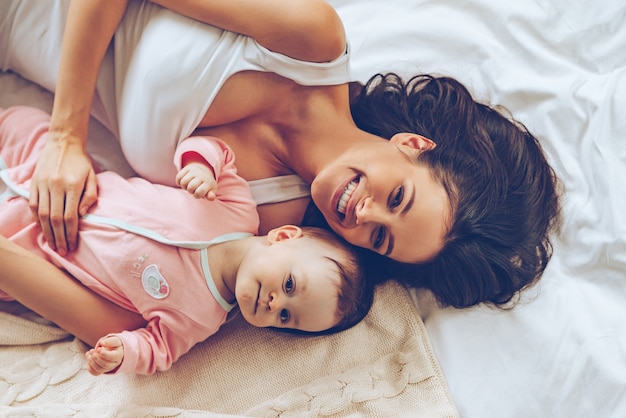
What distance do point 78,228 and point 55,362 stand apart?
28 centimetres

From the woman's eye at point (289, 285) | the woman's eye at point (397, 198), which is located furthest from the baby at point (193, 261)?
the woman's eye at point (397, 198)

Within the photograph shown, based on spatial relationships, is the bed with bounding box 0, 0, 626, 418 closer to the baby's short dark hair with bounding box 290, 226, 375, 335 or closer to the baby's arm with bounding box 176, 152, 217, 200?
the baby's short dark hair with bounding box 290, 226, 375, 335

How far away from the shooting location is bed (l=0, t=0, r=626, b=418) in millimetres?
1199

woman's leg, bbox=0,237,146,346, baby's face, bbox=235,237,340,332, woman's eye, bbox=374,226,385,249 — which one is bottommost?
woman's leg, bbox=0,237,146,346

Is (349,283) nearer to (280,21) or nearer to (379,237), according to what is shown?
(379,237)

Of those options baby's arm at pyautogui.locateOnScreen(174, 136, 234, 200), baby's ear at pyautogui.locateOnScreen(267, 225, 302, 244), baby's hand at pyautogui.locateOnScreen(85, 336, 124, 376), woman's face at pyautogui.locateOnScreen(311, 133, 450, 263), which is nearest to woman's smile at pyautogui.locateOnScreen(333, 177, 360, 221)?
woman's face at pyautogui.locateOnScreen(311, 133, 450, 263)

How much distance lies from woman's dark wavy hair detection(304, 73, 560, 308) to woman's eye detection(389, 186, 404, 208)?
0.08m

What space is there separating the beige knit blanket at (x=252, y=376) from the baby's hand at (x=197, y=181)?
1.18 feet

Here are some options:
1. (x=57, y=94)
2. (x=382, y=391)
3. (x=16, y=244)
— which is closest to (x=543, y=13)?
(x=382, y=391)

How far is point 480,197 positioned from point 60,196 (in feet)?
2.77

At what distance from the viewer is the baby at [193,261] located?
1195 mm

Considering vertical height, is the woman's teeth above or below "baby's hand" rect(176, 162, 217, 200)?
below

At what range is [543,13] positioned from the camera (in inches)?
58.2

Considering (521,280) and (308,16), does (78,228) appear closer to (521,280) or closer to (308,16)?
(308,16)
